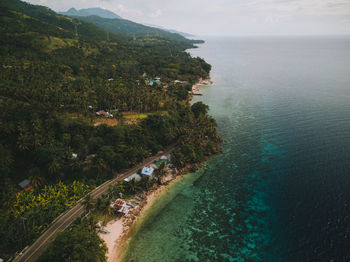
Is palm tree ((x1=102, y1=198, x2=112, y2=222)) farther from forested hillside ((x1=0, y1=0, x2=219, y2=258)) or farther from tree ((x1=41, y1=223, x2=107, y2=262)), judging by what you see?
tree ((x1=41, y1=223, x2=107, y2=262))

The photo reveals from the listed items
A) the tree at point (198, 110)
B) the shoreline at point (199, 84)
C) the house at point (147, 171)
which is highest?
the shoreline at point (199, 84)

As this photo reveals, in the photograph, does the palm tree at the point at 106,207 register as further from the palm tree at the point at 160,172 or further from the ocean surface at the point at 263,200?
the palm tree at the point at 160,172

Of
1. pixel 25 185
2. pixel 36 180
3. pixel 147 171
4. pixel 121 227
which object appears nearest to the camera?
pixel 121 227

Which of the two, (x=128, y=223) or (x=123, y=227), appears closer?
(x=123, y=227)

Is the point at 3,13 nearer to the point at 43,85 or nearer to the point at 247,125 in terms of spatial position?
the point at 43,85

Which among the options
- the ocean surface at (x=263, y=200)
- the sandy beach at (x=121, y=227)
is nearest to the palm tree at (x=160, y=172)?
the sandy beach at (x=121, y=227)

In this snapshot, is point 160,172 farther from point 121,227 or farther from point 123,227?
point 121,227

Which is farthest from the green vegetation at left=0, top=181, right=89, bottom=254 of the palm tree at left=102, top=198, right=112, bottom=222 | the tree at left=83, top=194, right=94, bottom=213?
the palm tree at left=102, top=198, right=112, bottom=222

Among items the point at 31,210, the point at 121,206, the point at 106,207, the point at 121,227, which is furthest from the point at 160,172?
the point at 31,210
